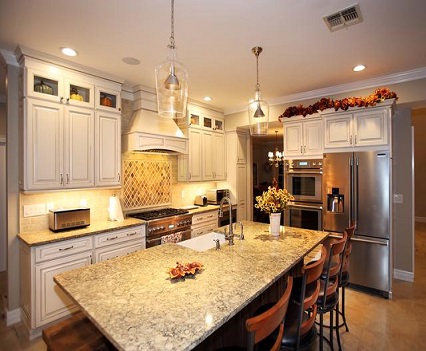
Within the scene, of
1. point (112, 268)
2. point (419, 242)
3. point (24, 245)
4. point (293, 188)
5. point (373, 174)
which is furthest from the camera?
point (419, 242)

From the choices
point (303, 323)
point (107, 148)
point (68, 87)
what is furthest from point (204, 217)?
point (303, 323)

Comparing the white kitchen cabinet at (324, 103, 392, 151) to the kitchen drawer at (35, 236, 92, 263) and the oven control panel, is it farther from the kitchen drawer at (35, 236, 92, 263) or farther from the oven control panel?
the kitchen drawer at (35, 236, 92, 263)

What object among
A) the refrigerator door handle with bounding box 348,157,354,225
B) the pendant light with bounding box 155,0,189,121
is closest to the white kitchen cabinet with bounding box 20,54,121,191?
the pendant light with bounding box 155,0,189,121

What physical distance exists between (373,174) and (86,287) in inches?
134

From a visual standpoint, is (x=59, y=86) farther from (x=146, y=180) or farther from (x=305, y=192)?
(x=305, y=192)

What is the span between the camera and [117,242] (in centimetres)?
302

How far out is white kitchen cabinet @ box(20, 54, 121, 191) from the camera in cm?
257

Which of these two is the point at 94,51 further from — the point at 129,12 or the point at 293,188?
the point at 293,188

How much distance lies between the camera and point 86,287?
1.42m

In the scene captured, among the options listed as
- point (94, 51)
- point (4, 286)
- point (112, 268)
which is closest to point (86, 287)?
point (112, 268)

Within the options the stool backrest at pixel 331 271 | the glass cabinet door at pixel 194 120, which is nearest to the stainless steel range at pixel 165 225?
the glass cabinet door at pixel 194 120

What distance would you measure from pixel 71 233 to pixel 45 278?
0.48 m

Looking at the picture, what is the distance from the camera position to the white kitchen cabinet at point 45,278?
7.88 ft

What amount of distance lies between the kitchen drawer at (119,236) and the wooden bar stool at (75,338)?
4.39ft
